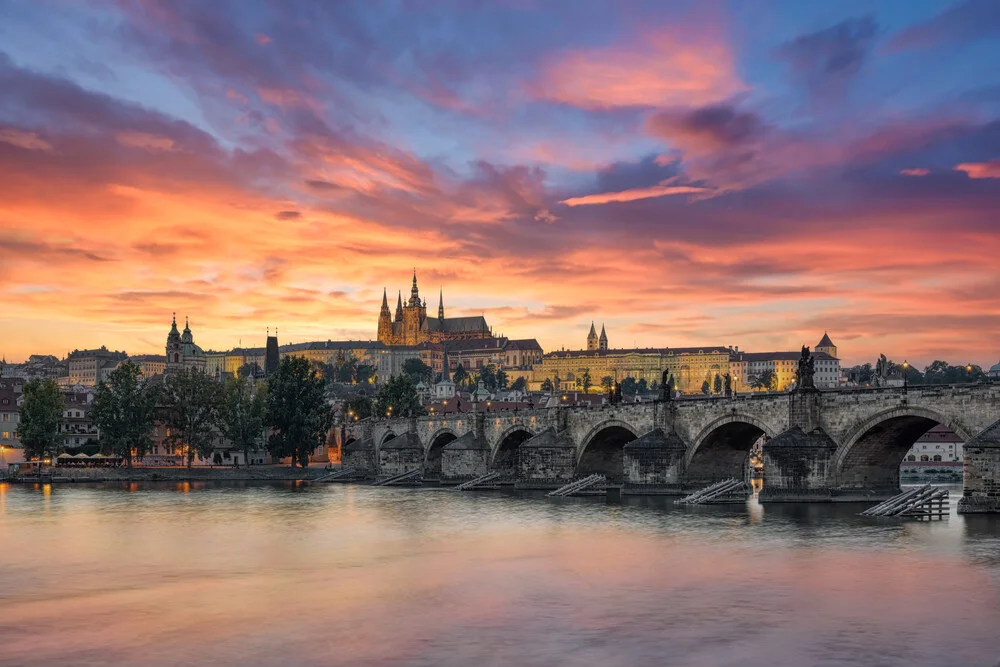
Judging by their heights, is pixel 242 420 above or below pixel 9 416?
below

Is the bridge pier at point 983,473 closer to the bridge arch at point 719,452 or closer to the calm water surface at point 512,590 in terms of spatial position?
the calm water surface at point 512,590

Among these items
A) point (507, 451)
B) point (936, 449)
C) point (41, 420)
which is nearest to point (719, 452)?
point (507, 451)

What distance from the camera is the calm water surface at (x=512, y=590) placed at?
27.0 meters

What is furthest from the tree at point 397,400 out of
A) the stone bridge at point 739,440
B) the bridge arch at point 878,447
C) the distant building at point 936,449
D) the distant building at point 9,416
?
the bridge arch at point 878,447

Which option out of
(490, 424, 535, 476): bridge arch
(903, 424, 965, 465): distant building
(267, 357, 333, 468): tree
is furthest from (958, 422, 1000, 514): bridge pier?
(267, 357, 333, 468): tree

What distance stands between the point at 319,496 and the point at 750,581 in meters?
48.3

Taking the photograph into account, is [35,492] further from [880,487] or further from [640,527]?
[880,487]

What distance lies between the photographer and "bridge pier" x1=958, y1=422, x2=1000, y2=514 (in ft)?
144

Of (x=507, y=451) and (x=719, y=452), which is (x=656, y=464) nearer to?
(x=719, y=452)

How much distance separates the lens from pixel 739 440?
212 feet

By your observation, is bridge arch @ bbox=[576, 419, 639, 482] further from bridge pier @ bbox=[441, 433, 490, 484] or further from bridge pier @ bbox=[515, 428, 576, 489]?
bridge pier @ bbox=[441, 433, 490, 484]

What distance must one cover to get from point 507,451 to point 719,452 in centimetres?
2561

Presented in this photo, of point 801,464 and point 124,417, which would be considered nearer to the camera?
point 801,464

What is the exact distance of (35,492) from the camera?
82.3 meters
